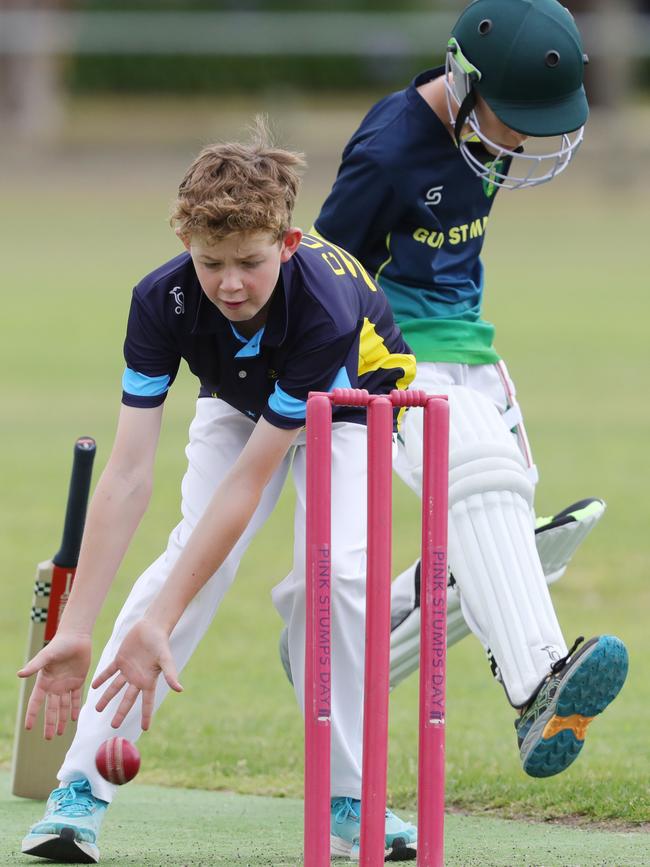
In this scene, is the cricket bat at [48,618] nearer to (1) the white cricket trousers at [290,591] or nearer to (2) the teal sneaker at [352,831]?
(1) the white cricket trousers at [290,591]

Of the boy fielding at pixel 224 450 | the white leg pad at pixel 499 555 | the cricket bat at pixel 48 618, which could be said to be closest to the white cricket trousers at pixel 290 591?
the boy fielding at pixel 224 450

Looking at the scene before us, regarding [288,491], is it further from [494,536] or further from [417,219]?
[494,536]

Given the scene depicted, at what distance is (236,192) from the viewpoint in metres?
3.27

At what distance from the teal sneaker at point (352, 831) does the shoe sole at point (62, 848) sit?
0.57 meters

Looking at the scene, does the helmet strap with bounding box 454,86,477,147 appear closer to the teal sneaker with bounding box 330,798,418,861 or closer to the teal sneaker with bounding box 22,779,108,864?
the teal sneaker with bounding box 330,798,418,861

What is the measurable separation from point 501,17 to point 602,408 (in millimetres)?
9099

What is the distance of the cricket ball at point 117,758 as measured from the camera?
330 cm

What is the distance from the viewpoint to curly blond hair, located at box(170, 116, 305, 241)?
3244 mm

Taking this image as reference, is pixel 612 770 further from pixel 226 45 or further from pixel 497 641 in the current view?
pixel 226 45

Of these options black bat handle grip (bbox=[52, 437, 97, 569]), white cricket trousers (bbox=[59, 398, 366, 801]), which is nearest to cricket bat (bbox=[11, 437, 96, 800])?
black bat handle grip (bbox=[52, 437, 97, 569])

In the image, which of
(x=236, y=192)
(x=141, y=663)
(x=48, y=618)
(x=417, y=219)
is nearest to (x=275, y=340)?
(x=236, y=192)

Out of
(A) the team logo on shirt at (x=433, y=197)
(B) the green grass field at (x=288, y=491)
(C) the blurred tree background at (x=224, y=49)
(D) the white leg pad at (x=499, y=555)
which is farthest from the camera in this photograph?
(C) the blurred tree background at (x=224, y=49)

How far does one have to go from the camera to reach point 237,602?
780 centimetres

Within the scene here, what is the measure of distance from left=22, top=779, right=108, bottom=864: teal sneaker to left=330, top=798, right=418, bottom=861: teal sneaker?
0.55m
